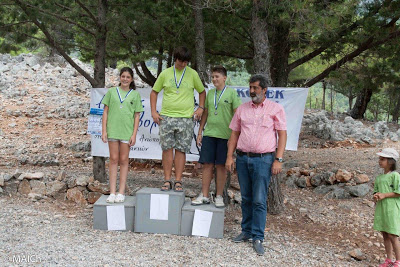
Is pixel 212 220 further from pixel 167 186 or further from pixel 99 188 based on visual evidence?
pixel 99 188

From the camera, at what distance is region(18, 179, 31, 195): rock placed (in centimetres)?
627

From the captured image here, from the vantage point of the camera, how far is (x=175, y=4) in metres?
8.78

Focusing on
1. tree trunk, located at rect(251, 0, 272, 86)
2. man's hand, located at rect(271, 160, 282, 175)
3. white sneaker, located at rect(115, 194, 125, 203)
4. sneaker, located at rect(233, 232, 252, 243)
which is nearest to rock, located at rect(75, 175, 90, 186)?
white sneaker, located at rect(115, 194, 125, 203)

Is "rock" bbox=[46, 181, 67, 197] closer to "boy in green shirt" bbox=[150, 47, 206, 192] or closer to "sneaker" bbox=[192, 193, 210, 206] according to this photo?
"boy in green shirt" bbox=[150, 47, 206, 192]

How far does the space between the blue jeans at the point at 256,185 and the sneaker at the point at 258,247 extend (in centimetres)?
5

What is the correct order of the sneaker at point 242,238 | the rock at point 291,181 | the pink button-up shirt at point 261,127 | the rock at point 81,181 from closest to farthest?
1. the pink button-up shirt at point 261,127
2. the sneaker at point 242,238
3. the rock at point 81,181
4. the rock at point 291,181

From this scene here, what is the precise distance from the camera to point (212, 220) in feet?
15.3

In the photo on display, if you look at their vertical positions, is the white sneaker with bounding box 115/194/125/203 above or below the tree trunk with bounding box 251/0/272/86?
below

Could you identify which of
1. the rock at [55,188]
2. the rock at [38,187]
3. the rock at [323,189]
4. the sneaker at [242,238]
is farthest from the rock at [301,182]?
the rock at [38,187]

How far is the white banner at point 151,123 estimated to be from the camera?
629cm

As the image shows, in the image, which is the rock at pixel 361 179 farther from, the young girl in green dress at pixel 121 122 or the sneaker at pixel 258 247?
the young girl in green dress at pixel 121 122

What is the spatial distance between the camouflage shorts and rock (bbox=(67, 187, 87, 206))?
198cm

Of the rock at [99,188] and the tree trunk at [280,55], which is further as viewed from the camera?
the tree trunk at [280,55]

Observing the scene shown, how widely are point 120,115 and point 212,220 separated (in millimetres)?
1690
